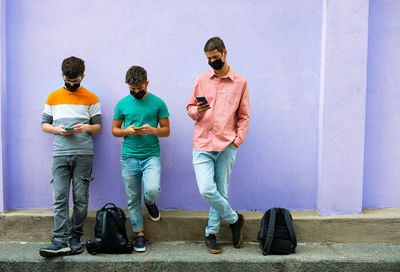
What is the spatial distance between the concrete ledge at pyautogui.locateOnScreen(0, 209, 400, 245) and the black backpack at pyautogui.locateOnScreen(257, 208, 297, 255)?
30cm

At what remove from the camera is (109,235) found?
377 centimetres

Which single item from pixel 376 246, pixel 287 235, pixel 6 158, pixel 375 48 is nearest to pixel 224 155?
pixel 287 235

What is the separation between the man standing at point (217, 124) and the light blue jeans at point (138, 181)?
1.52 feet

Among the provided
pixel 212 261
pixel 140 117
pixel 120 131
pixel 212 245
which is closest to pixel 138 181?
pixel 120 131

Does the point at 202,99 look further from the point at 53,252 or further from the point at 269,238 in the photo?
the point at 53,252

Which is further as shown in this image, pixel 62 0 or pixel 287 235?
pixel 62 0

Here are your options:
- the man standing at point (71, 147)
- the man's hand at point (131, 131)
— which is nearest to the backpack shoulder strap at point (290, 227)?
the man's hand at point (131, 131)

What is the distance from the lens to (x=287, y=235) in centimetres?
379

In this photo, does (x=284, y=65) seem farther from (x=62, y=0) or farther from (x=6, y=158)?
(x=6, y=158)

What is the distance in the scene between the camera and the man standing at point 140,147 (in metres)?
3.85

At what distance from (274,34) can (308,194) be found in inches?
76.5

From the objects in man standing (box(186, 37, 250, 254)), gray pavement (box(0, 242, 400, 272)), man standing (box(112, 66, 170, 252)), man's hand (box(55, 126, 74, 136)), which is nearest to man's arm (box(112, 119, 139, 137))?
man standing (box(112, 66, 170, 252))

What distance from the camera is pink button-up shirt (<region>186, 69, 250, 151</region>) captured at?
145 inches

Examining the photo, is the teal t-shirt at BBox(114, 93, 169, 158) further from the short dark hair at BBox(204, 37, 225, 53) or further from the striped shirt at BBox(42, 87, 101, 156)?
the short dark hair at BBox(204, 37, 225, 53)
